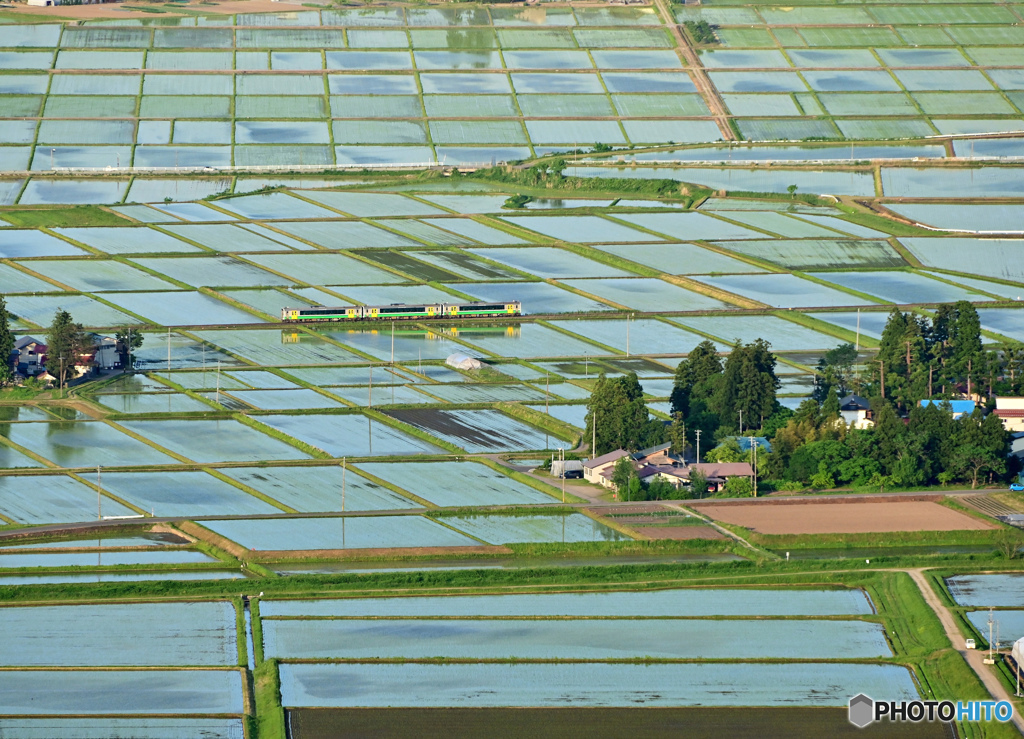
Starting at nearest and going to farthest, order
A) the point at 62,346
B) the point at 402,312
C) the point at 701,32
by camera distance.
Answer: the point at 62,346
the point at 402,312
the point at 701,32

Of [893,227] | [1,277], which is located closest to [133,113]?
[1,277]

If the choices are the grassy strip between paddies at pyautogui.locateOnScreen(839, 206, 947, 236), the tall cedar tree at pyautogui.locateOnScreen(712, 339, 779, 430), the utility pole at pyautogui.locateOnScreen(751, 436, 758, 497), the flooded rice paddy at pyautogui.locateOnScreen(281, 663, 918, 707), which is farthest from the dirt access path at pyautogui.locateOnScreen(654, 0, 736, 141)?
the flooded rice paddy at pyautogui.locateOnScreen(281, 663, 918, 707)

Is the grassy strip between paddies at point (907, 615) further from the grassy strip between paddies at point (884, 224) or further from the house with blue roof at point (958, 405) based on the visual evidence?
the grassy strip between paddies at point (884, 224)

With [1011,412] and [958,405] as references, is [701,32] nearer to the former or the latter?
[958,405]

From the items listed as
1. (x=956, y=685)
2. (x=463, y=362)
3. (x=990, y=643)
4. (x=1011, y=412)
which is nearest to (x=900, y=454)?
(x=1011, y=412)

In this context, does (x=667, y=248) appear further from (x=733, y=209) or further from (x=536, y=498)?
(x=536, y=498)

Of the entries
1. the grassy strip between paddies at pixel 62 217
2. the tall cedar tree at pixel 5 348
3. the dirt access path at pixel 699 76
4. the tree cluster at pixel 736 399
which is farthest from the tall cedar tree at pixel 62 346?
the dirt access path at pixel 699 76

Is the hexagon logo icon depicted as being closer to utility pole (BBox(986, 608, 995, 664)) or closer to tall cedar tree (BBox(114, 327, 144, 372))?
utility pole (BBox(986, 608, 995, 664))
